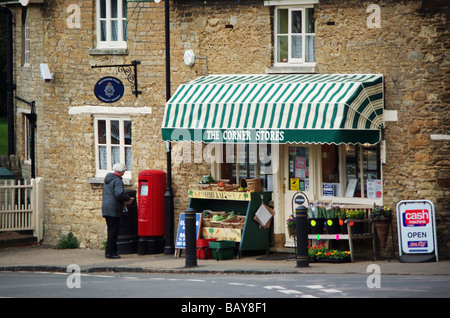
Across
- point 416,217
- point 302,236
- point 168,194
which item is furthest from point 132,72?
point 416,217

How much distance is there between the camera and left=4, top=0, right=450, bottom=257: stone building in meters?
16.2

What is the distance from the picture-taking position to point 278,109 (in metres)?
16.5

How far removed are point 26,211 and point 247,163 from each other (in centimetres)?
572

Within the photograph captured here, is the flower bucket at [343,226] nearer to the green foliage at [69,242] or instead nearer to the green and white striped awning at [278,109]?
the green and white striped awning at [278,109]

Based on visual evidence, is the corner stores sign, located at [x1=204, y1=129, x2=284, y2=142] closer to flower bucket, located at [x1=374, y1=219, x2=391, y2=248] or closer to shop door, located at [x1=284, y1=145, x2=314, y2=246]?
shop door, located at [x1=284, y1=145, x2=314, y2=246]

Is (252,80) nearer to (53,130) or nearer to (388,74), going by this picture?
(388,74)

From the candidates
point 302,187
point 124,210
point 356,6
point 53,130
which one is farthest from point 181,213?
point 356,6

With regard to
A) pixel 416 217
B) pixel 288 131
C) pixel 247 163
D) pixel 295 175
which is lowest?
pixel 416 217

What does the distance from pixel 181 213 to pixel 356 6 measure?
548cm

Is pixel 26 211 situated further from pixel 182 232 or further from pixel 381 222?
pixel 381 222

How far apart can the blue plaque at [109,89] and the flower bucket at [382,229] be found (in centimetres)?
644

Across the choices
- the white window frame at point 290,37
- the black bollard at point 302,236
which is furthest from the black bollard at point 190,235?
the white window frame at point 290,37

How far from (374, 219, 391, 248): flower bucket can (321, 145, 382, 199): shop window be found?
0.65m

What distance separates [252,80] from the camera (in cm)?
1767
